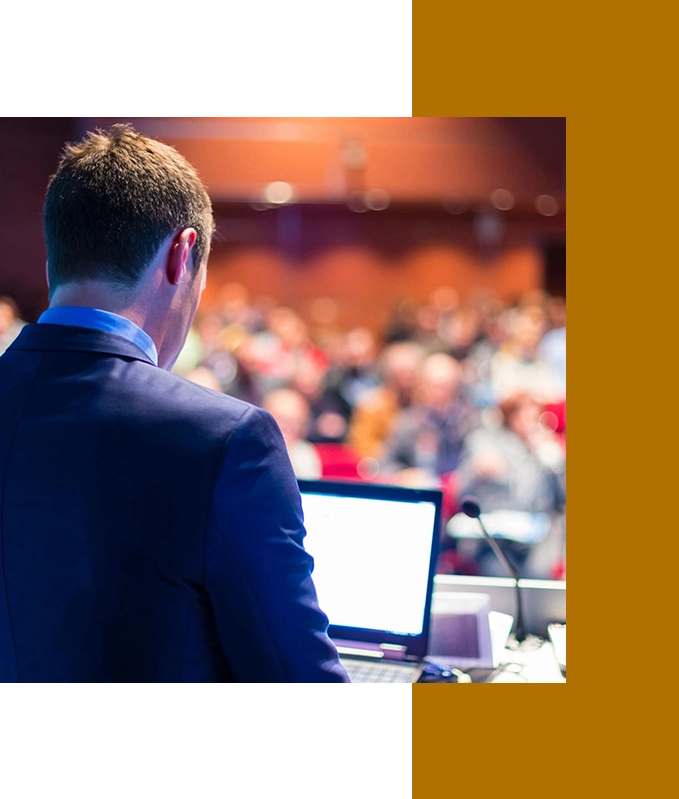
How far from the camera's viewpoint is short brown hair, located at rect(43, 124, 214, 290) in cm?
90

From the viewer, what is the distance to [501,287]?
9695 millimetres

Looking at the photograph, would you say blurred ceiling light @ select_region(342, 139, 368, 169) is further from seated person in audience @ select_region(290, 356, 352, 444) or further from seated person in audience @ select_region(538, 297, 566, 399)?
seated person in audience @ select_region(290, 356, 352, 444)

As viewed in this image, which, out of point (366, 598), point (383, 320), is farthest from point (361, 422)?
point (383, 320)

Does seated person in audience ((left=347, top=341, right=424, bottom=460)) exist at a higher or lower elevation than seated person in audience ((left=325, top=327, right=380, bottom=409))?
lower

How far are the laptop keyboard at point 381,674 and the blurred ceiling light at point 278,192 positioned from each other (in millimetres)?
7743

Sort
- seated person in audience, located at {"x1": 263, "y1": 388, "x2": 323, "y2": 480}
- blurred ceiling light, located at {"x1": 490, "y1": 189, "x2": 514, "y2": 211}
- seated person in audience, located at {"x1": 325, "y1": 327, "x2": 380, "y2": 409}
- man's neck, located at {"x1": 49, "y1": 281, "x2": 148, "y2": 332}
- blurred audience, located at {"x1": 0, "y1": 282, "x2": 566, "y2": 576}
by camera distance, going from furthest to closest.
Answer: blurred ceiling light, located at {"x1": 490, "y1": 189, "x2": 514, "y2": 211}
seated person in audience, located at {"x1": 325, "y1": 327, "x2": 380, "y2": 409}
blurred audience, located at {"x1": 0, "y1": 282, "x2": 566, "y2": 576}
seated person in audience, located at {"x1": 263, "y1": 388, "x2": 323, "y2": 480}
man's neck, located at {"x1": 49, "y1": 281, "x2": 148, "y2": 332}

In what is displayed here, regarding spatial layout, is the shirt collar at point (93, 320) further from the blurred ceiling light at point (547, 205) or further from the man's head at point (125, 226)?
the blurred ceiling light at point (547, 205)

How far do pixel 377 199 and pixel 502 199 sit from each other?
1.41 meters

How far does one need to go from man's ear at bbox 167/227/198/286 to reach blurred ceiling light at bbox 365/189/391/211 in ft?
26.8

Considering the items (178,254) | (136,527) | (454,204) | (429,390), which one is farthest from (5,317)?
(454,204)

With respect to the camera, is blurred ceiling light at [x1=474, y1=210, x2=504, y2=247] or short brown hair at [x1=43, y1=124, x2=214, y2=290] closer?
short brown hair at [x1=43, y1=124, x2=214, y2=290]

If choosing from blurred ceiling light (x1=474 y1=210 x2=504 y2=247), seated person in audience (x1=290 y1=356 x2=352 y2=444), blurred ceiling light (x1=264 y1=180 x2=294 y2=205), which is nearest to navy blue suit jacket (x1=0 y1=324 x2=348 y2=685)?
seated person in audience (x1=290 y1=356 x2=352 y2=444)
